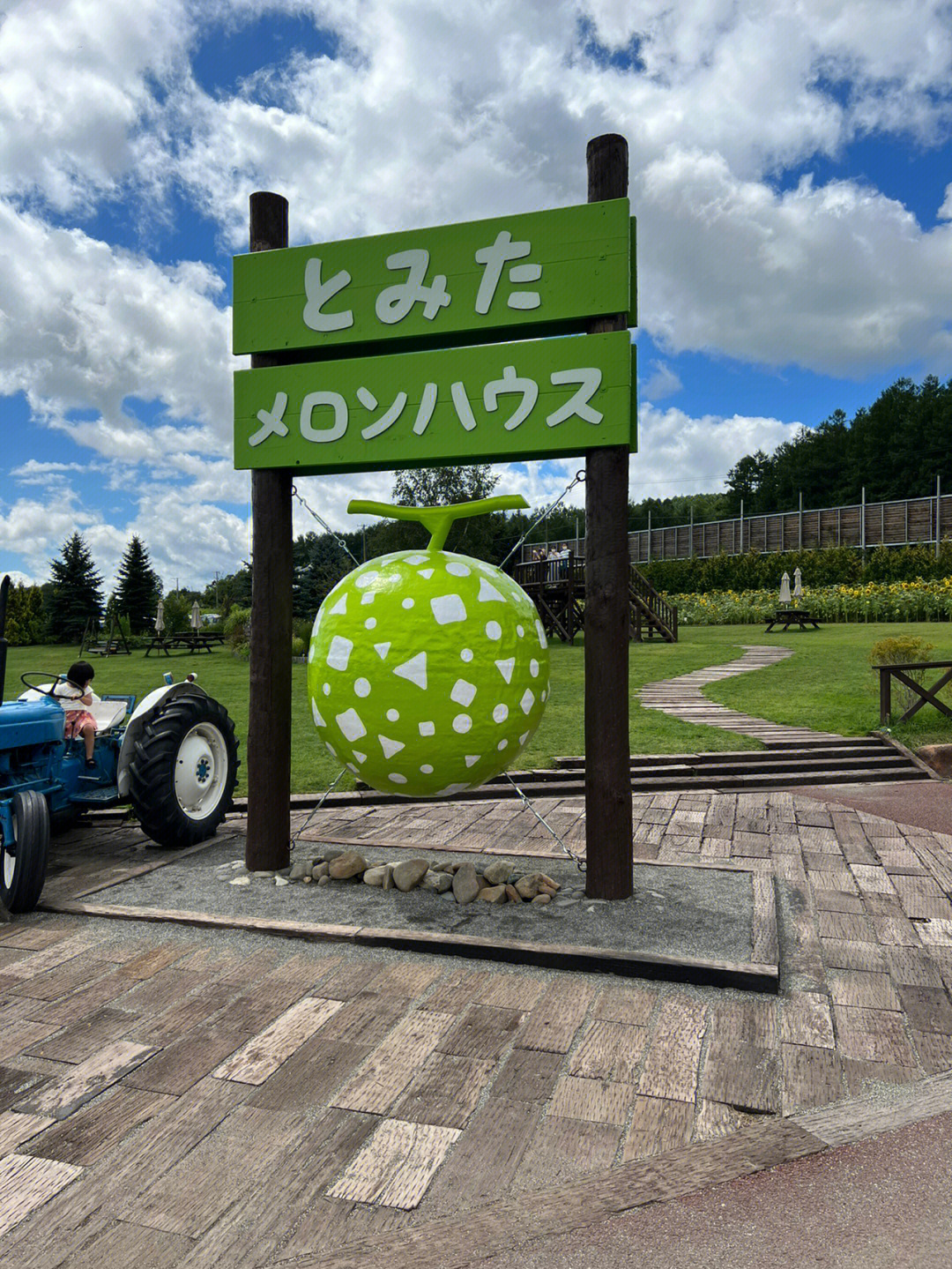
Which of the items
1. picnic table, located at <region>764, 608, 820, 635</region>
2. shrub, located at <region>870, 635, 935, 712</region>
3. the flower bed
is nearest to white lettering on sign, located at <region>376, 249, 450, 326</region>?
shrub, located at <region>870, 635, 935, 712</region>

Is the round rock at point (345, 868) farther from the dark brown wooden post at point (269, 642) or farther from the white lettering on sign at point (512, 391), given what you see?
the white lettering on sign at point (512, 391)

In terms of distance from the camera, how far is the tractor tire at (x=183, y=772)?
19.6ft

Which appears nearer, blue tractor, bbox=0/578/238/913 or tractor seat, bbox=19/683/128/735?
blue tractor, bbox=0/578/238/913

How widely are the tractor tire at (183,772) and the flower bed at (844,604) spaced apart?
28.8 meters

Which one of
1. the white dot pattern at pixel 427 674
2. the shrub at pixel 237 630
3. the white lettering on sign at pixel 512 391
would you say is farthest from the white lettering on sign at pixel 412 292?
the shrub at pixel 237 630

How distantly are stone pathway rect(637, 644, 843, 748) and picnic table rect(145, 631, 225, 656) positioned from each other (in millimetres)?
18563

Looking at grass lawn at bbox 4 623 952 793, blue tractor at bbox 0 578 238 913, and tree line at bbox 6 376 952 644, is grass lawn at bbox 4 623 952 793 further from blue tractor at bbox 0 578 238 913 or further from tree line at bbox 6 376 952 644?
tree line at bbox 6 376 952 644

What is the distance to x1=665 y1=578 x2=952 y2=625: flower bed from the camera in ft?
99.2

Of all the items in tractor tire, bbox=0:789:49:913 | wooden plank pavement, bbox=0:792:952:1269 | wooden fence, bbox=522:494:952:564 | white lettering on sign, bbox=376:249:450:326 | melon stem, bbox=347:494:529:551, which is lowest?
wooden plank pavement, bbox=0:792:952:1269

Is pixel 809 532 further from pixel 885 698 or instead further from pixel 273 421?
pixel 273 421

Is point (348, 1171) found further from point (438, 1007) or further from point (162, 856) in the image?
point (162, 856)

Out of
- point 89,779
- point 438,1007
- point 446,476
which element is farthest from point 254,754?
point 446,476

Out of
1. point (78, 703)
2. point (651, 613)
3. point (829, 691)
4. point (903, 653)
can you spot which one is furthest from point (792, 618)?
point (78, 703)

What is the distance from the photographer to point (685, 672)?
18.4 meters
